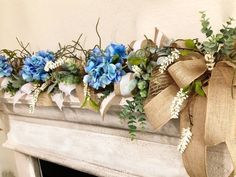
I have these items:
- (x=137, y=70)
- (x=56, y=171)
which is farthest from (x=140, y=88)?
(x=56, y=171)

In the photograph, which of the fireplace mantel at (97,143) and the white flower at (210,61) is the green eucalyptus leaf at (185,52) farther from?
the fireplace mantel at (97,143)

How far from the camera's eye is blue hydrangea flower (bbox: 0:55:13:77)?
149 cm

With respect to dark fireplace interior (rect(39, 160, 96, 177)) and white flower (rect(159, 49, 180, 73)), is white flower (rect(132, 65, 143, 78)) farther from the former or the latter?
dark fireplace interior (rect(39, 160, 96, 177))

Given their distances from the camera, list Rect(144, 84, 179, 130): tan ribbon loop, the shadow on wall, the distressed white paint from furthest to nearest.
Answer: the shadow on wall < the distressed white paint < Rect(144, 84, 179, 130): tan ribbon loop

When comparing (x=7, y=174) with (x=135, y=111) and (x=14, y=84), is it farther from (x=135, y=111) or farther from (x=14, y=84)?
(x=135, y=111)

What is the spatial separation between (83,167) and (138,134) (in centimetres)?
41

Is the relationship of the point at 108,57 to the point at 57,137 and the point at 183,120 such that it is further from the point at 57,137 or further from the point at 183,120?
the point at 57,137

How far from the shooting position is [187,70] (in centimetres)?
79

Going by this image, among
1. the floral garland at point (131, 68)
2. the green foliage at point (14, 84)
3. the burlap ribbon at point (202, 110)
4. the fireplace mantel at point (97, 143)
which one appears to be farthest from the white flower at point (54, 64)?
the burlap ribbon at point (202, 110)

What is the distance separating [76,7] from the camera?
138 cm

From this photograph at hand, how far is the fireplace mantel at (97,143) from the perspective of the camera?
1000 mm

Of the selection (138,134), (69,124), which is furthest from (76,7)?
(138,134)

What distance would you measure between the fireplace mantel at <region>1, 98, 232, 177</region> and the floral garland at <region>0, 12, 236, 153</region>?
105 mm

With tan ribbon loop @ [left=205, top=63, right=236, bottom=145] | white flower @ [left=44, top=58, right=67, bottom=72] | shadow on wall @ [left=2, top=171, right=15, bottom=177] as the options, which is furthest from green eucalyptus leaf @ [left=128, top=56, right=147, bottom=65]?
shadow on wall @ [left=2, top=171, right=15, bottom=177]
